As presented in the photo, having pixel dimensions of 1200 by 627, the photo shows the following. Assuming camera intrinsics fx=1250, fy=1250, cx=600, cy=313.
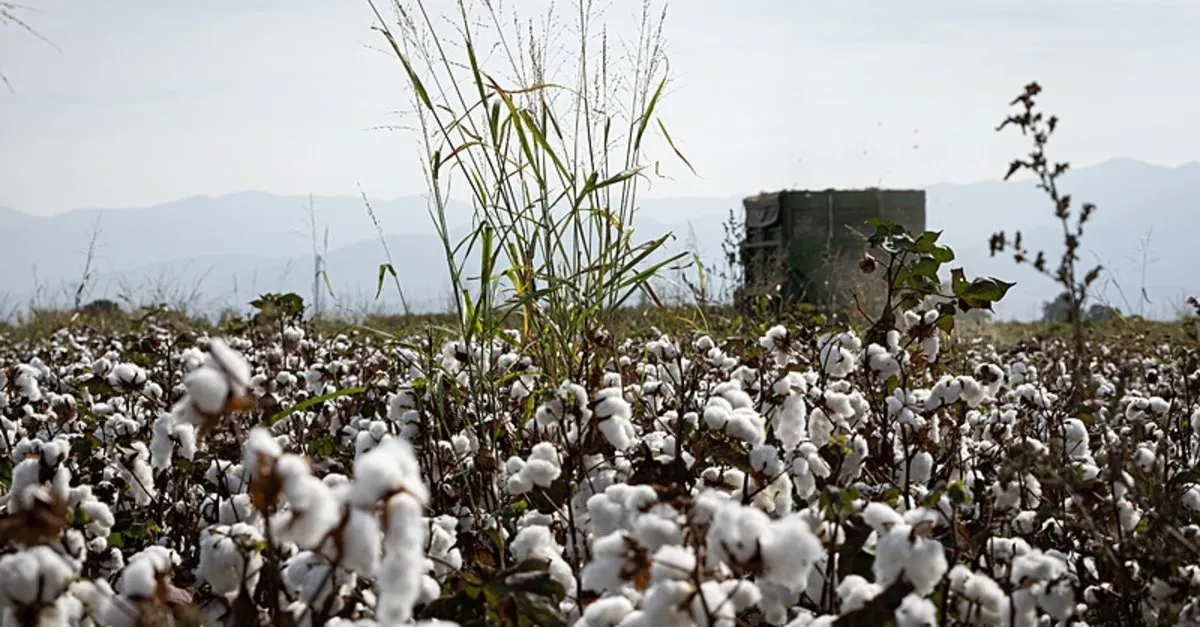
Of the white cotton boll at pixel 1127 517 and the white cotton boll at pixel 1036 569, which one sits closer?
the white cotton boll at pixel 1036 569

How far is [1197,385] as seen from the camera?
310 centimetres

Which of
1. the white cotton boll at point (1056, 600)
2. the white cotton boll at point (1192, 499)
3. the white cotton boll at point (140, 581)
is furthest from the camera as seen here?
Result: the white cotton boll at point (1192, 499)

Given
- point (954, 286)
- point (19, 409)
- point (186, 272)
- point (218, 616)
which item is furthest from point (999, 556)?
point (186, 272)

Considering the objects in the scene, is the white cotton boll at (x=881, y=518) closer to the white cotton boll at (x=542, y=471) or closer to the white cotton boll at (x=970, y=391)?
the white cotton boll at (x=542, y=471)

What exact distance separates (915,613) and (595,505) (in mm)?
465

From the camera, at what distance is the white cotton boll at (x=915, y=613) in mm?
1358

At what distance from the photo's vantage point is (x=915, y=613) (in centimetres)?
136

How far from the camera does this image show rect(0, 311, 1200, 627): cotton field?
1.24 m

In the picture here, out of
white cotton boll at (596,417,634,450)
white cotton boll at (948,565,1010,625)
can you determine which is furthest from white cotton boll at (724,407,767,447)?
white cotton boll at (948,565,1010,625)

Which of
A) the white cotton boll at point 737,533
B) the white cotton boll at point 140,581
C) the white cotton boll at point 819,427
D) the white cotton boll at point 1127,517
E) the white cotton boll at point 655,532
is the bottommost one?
the white cotton boll at point 1127,517

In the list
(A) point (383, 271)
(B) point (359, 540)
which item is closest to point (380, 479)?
(B) point (359, 540)

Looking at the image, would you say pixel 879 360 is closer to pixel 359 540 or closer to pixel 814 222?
pixel 359 540

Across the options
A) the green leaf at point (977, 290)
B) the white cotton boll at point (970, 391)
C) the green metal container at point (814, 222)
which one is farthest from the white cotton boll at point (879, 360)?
the green metal container at point (814, 222)

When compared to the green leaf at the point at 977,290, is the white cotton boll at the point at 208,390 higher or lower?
Result: higher
